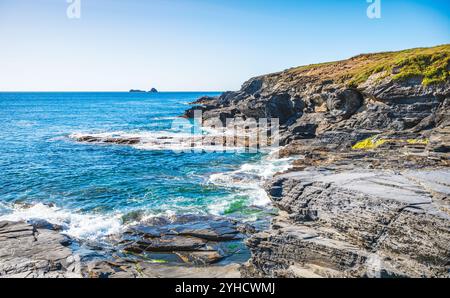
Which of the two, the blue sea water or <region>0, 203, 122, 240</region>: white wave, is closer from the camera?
<region>0, 203, 122, 240</region>: white wave

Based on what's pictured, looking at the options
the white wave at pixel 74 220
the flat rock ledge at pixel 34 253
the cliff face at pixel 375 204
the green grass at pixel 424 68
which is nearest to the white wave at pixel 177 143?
the cliff face at pixel 375 204

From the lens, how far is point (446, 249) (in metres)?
13.5

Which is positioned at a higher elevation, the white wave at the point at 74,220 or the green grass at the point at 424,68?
the green grass at the point at 424,68

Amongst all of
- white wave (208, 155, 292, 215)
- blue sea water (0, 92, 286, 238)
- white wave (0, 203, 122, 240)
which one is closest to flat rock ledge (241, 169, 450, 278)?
blue sea water (0, 92, 286, 238)

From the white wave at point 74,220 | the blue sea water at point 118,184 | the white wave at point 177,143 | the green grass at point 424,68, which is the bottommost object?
the white wave at point 74,220

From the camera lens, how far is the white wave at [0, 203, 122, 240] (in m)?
21.5

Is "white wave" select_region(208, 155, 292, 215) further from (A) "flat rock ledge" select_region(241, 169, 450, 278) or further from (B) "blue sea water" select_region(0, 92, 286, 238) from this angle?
(A) "flat rock ledge" select_region(241, 169, 450, 278)

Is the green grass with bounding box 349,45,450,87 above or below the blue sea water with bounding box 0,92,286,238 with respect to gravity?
above

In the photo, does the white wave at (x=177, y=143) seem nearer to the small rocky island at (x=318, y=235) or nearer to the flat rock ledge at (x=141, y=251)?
the small rocky island at (x=318, y=235)

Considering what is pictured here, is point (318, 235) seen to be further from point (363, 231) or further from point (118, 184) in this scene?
point (118, 184)

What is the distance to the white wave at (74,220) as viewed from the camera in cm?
2155

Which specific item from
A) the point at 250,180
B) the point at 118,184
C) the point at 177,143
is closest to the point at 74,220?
the point at 118,184

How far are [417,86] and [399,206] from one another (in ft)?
99.7

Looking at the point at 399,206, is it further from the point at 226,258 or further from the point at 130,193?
the point at 130,193
